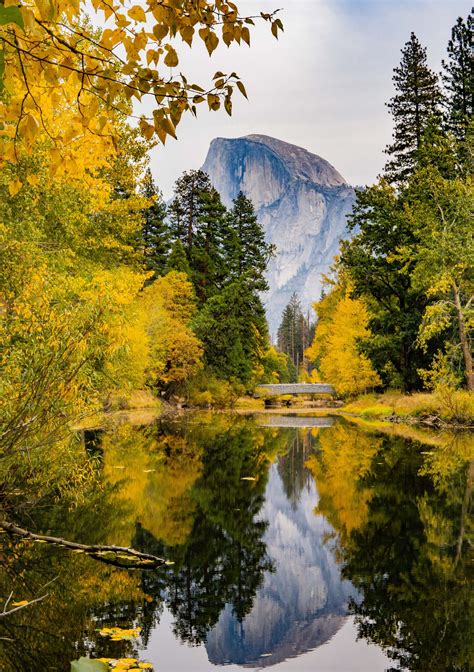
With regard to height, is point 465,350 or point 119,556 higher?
point 465,350

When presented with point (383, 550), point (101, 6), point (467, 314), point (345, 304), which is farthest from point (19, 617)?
point (345, 304)

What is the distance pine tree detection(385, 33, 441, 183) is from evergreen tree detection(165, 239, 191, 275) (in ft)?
62.2

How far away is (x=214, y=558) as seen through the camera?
23.0ft

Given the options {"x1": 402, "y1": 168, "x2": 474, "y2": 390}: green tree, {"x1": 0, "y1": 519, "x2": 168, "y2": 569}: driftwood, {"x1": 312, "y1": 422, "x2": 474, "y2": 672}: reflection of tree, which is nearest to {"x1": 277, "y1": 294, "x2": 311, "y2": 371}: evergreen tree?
{"x1": 402, "y1": 168, "x2": 474, "y2": 390}: green tree

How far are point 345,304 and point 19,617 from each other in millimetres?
38490

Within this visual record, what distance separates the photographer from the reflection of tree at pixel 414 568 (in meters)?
4.61

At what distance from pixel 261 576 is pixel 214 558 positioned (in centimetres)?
70

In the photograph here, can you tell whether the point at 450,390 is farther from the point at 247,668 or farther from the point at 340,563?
the point at 247,668

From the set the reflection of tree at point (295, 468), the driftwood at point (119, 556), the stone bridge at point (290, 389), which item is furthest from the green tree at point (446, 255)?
the stone bridge at point (290, 389)

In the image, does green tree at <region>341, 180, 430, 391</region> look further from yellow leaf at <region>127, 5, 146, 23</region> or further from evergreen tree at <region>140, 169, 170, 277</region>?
yellow leaf at <region>127, 5, 146, 23</region>

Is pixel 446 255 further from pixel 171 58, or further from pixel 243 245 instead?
pixel 243 245

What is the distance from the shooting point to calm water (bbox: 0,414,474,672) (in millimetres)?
4621

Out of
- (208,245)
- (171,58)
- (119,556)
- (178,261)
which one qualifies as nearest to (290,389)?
(208,245)

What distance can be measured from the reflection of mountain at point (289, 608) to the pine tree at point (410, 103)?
3343 centimetres
